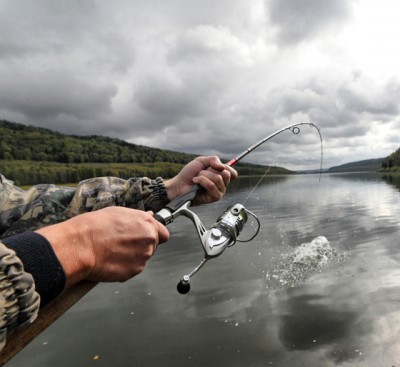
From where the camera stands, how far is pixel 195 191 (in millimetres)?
3172

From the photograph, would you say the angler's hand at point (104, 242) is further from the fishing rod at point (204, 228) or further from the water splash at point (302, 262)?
the water splash at point (302, 262)

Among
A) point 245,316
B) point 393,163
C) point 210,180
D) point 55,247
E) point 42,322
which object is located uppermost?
point 210,180

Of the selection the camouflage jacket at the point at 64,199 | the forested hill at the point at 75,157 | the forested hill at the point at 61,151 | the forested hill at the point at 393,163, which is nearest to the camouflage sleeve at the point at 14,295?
the camouflage jacket at the point at 64,199

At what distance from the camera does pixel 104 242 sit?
1.54 m

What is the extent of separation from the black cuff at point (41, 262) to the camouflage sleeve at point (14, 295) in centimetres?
7

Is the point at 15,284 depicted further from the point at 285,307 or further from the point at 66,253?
the point at 285,307

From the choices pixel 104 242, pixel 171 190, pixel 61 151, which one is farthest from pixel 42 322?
pixel 61 151

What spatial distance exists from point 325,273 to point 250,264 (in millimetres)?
3074

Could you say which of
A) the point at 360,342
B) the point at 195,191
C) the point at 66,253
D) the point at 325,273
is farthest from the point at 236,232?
the point at 325,273

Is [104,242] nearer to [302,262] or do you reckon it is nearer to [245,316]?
[245,316]

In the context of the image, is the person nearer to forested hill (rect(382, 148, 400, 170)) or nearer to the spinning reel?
the spinning reel

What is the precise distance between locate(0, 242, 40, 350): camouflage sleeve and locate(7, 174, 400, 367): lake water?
7126mm

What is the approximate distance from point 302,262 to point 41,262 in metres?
14.1

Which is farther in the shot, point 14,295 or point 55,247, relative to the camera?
point 55,247
